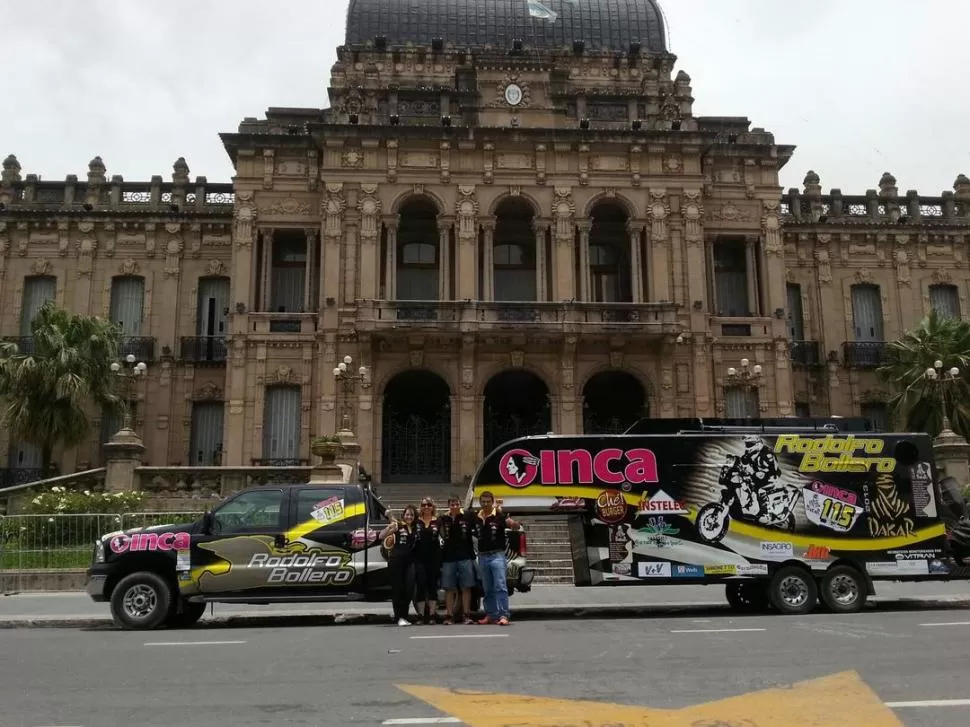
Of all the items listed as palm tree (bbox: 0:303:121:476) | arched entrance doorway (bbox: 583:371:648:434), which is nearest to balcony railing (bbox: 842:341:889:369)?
arched entrance doorway (bbox: 583:371:648:434)

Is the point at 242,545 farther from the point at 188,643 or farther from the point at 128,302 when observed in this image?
the point at 128,302

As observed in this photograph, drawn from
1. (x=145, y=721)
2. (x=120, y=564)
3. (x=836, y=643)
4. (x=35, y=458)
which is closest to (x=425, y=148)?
(x=35, y=458)

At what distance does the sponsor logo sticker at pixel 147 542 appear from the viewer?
41.0 ft

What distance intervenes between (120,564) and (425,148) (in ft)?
66.8

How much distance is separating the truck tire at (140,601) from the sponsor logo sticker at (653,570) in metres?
7.06

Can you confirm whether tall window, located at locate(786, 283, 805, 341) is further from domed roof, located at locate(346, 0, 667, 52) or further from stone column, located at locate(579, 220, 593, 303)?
domed roof, located at locate(346, 0, 667, 52)

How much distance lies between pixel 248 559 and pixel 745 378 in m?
20.8

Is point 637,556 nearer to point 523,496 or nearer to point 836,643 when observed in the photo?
point 523,496

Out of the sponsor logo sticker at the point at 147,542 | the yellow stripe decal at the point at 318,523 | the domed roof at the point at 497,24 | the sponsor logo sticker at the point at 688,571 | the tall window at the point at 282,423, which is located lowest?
the sponsor logo sticker at the point at 688,571

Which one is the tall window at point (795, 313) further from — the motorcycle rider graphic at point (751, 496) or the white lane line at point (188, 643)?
the white lane line at point (188, 643)

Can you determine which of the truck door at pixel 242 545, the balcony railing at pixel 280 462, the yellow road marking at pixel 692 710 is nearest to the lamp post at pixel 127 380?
the balcony railing at pixel 280 462

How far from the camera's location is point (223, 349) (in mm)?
32750

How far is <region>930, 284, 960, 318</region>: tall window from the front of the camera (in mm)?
35281

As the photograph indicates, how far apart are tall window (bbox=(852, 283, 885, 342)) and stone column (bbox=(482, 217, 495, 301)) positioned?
1546 centimetres
